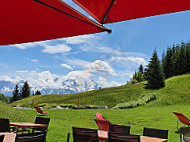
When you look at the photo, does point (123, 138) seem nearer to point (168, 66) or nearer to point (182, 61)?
point (182, 61)

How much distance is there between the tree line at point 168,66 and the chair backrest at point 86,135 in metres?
25.4

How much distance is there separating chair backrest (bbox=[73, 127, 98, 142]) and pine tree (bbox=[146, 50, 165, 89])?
2540cm

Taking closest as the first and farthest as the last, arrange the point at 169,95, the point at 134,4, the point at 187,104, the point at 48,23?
1. the point at 134,4
2. the point at 48,23
3. the point at 187,104
4. the point at 169,95

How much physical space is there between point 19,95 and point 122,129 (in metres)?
75.3

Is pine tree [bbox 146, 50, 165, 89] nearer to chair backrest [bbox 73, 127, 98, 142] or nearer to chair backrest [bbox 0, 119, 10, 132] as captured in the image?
chair backrest [bbox 0, 119, 10, 132]

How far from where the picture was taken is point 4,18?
7.09ft

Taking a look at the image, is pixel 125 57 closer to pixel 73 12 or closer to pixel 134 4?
pixel 134 4

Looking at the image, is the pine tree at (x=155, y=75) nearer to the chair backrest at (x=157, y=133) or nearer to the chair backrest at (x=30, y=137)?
the chair backrest at (x=157, y=133)

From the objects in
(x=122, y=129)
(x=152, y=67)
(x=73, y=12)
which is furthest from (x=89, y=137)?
(x=152, y=67)

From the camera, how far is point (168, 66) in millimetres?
38812

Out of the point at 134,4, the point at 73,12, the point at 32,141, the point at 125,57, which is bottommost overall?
the point at 32,141

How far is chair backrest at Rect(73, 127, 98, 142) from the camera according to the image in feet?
10.6

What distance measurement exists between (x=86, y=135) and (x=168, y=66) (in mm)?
38025

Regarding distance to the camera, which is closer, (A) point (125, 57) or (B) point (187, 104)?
(A) point (125, 57)
